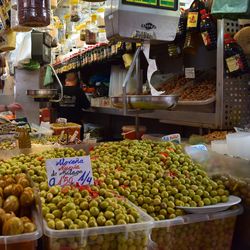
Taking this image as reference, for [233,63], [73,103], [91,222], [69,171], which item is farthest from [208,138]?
[73,103]

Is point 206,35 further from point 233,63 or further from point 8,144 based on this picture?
point 8,144

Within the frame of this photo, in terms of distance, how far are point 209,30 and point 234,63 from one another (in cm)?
35

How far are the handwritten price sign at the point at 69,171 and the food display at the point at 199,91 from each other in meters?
1.87

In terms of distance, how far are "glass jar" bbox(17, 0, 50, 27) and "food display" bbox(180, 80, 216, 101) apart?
1402mm

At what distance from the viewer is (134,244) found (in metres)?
1.23

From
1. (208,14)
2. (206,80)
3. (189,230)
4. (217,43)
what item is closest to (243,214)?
(189,230)

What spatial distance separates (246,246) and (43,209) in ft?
2.79

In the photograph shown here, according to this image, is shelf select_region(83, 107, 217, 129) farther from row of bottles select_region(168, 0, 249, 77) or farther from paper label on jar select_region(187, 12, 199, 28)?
paper label on jar select_region(187, 12, 199, 28)

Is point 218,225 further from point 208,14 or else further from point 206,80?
point 206,80

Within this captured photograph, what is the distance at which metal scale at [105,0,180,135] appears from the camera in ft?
6.23

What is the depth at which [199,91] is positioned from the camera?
342 centimetres

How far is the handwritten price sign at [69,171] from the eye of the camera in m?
1.45

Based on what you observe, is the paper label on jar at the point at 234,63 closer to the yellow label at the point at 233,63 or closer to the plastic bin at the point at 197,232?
the yellow label at the point at 233,63

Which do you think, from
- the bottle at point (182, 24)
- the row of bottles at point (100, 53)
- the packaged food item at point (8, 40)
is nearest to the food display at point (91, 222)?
the bottle at point (182, 24)
